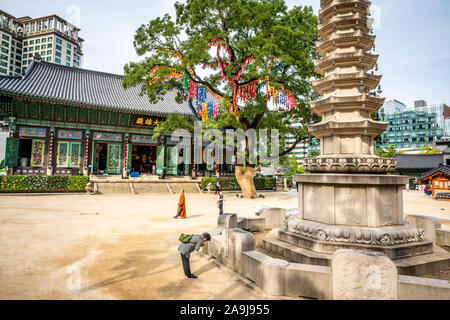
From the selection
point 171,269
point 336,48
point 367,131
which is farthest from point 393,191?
point 171,269

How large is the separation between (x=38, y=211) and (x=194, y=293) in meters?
10.6

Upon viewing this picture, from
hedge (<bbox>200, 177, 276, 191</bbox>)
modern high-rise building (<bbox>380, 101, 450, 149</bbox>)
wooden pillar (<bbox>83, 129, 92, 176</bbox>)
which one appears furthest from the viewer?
modern high-rise building (<bbox>380, 101, 450, 149</bbox>)

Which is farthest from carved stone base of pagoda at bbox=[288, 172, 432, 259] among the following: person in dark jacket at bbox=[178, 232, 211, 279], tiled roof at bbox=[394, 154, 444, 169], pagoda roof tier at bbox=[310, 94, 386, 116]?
tiled roof at bbox=[394, 154, 444, 169]

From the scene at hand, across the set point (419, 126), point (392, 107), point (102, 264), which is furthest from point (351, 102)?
point (392, 107)

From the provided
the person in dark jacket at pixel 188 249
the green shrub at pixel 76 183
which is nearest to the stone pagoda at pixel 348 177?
the person in dark jacket at pixel 188 249

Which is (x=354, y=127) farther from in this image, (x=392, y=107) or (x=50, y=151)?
(x=392, y=107)

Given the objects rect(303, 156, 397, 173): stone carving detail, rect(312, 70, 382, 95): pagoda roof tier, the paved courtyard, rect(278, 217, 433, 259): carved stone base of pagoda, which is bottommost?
the paved courtyard

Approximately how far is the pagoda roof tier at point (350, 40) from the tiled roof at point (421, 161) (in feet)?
146

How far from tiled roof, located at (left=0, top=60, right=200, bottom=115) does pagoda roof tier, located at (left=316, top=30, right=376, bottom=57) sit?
2005 cm

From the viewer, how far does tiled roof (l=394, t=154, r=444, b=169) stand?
136 feet

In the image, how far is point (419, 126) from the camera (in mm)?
84375

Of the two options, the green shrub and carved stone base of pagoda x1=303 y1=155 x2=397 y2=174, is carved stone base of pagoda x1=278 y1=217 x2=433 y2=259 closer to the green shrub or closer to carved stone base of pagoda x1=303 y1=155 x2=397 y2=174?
carved stone base of pagoda x1=303 y1=155 x2=397 y2=174

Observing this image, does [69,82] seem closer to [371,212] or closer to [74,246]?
[74,246]

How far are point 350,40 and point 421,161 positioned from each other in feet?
155
